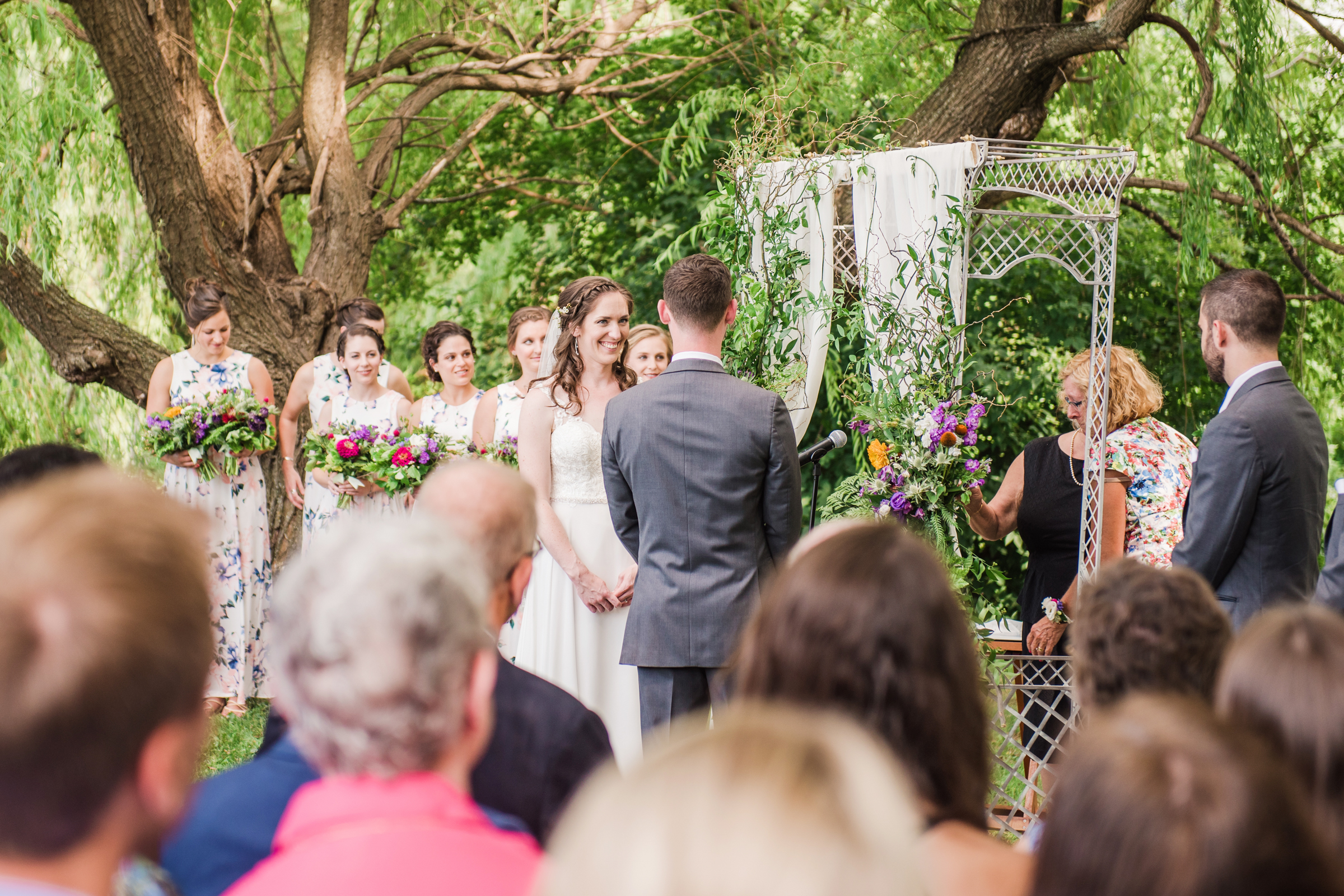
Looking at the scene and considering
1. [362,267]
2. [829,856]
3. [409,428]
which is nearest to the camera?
[829,856]

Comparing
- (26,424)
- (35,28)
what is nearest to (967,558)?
(35,28)

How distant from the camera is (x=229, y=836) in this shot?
5.27 feet

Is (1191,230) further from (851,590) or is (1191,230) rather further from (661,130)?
(851,590)

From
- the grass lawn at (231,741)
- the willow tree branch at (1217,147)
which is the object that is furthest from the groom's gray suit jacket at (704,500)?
the willow tree branch at (1217,147)

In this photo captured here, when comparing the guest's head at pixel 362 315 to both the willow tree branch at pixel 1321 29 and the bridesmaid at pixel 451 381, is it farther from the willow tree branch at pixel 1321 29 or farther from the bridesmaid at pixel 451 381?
the willow tree branch at pixel 1321 29

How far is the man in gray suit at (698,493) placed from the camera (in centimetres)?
342

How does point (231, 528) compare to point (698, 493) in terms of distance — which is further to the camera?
point (231, 528)

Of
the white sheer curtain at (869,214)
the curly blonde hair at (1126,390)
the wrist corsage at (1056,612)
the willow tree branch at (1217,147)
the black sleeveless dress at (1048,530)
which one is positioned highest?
the willow tree branch at (1217,147)

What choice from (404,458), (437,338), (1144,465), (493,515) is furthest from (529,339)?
(493,515)

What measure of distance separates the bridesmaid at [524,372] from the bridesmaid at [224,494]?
128cm

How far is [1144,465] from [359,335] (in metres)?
3.98

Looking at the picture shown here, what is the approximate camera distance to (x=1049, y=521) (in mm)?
4527

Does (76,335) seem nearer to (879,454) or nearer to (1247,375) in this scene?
(879,454)

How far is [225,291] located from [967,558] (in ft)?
16.9
